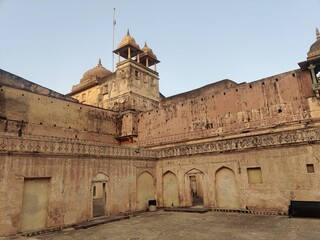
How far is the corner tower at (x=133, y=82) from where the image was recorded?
27141mm

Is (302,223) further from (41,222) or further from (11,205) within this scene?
(11,205)

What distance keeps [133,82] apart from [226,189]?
17.5 metres

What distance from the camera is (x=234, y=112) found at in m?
18.7

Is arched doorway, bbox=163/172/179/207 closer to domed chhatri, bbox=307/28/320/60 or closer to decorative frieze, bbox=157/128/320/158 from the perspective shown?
decorative frieze, bbox=157/128/320/158

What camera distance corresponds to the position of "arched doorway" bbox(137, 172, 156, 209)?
604 inches

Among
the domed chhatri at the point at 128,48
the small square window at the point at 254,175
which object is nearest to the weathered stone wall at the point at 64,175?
the small square window at the point at 254,175

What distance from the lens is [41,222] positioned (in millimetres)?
10352

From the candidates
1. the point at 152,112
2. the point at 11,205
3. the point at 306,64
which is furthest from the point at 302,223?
the point at 152,112

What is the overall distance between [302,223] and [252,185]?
3677 millimetres

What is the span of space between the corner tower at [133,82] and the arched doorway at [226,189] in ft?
46.9

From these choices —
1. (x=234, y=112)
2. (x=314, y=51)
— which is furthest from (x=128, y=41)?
(x=314, y=51)

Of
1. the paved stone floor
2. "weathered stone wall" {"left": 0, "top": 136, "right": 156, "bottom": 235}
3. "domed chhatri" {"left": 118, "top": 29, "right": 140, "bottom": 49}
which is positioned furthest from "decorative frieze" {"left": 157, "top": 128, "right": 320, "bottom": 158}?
"domed chhatri" {"left": 118, "top": 29, "right": 140, "bottom": 49}

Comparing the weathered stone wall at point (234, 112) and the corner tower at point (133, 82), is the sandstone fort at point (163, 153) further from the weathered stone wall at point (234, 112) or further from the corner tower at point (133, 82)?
the corner tower at point (133, 82)

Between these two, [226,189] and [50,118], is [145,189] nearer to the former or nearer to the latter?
[226,189]
